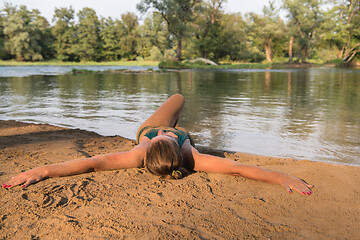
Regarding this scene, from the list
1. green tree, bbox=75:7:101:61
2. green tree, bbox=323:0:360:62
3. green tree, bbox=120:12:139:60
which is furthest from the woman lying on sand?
green tree, bbox=120:12:139:60

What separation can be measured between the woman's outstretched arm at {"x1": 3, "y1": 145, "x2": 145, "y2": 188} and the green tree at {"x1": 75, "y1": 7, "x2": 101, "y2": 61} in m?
70.3

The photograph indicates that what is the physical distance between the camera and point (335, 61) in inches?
2007

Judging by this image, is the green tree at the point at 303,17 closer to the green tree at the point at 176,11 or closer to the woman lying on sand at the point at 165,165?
the green tree at the point at 176,11

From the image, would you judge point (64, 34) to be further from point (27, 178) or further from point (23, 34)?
point (27, 178)

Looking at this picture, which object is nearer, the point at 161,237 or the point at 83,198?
the point at 161,237

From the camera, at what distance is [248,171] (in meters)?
3.34

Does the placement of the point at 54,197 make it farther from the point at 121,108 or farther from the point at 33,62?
the point at 33,62

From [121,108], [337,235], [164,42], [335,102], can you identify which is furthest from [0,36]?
[337,235]

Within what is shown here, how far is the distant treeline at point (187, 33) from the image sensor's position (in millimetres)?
49031

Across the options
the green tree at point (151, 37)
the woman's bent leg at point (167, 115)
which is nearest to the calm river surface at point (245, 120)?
the woman's bent leg at point (167, 115)

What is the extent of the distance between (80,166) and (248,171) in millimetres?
2047

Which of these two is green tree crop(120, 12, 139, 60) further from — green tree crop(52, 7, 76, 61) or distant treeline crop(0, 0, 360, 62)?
green tree crop(52, 7, 76, 61)

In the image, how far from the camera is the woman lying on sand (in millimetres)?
3135

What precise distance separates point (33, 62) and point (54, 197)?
67.9 metres
